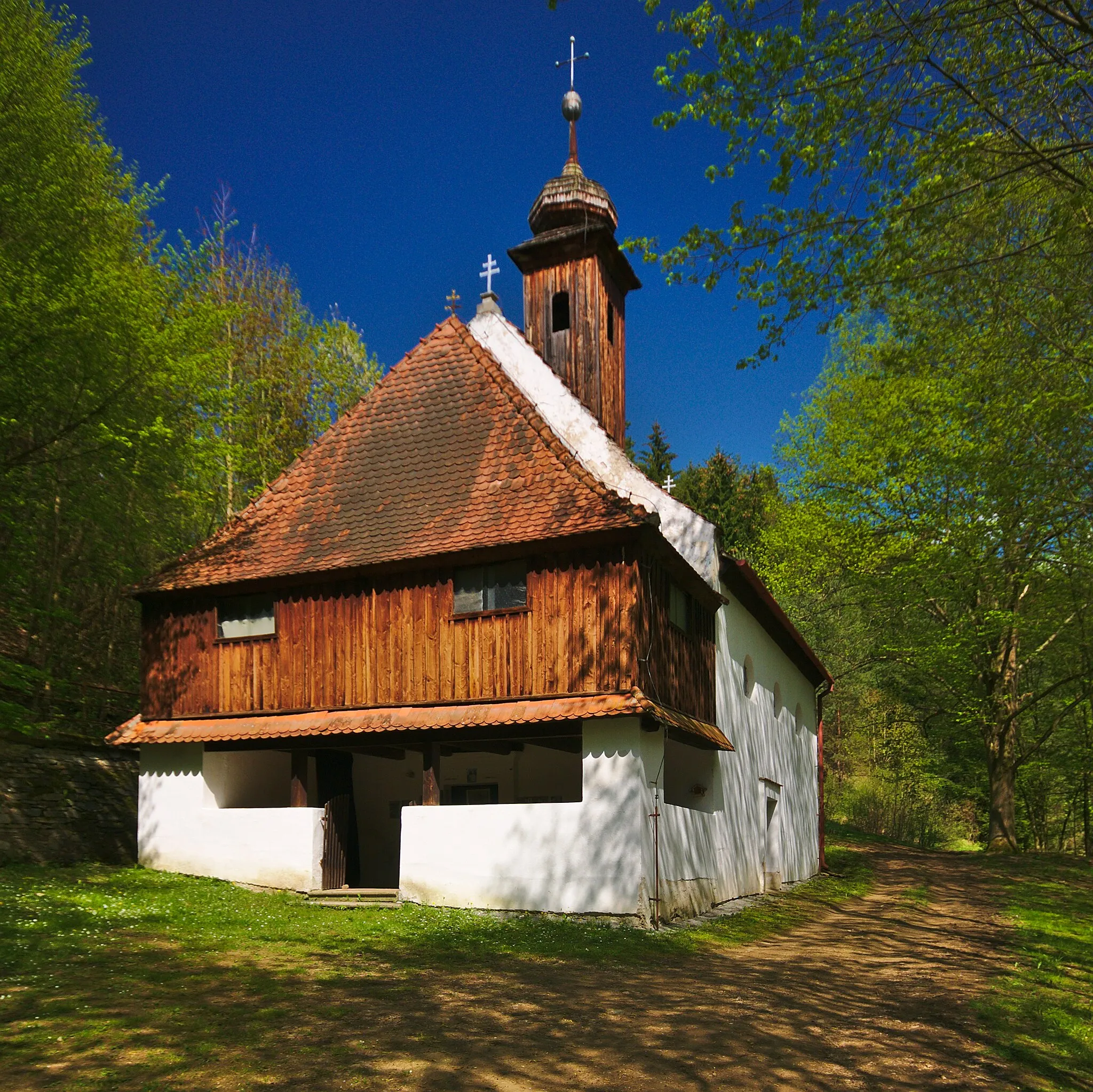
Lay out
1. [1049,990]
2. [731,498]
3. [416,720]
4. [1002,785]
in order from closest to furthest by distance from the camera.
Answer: [1049,990] < [416,720] < [1002,785] < [731,498]

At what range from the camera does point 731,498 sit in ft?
159

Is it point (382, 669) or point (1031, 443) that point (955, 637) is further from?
point (382, 669)

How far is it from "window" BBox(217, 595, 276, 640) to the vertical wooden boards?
13 centimetres

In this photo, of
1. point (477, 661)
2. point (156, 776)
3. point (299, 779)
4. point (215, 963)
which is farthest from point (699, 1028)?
point (156, 776)

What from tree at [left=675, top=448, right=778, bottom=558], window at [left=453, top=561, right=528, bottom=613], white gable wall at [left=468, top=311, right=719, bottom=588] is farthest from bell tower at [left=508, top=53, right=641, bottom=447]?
tree at [left=675, top=448, right=778, bottom=558]

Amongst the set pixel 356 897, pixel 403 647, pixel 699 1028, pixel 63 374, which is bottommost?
pixel 356 897

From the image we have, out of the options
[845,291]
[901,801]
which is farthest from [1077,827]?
[845,291]

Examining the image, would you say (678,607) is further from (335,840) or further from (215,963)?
(215,963)

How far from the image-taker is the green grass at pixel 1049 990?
22.8 feet

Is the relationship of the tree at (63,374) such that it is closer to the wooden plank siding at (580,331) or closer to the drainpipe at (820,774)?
the wooden plank siding at (580,331)

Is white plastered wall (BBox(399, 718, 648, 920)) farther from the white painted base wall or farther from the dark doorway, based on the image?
the dark doorway

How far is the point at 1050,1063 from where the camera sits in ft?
A: 22.5

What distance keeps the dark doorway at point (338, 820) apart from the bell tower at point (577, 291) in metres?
7.62

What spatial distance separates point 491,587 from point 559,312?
7503mm
